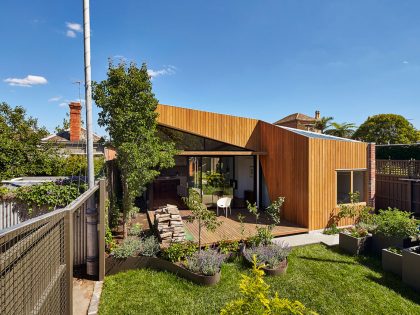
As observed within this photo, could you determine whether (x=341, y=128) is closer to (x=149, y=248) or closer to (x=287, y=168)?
(x=287, y=168)

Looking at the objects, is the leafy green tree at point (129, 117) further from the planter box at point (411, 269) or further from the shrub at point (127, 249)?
the planter box at point (411, 269)

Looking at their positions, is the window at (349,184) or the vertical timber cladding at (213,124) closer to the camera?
the window at (349,184)

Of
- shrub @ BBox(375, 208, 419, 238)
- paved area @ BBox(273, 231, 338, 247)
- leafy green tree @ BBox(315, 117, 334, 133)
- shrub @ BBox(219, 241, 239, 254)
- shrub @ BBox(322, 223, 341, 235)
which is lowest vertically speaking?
paved area @ BBox(273, 231, 338, 247)

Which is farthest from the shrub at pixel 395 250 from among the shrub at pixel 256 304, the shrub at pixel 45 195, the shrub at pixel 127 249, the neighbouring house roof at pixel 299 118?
the neighbouring house roof at pixel 299 118

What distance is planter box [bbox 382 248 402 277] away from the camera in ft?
21.9

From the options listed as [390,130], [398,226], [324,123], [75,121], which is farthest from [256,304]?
[390,130]

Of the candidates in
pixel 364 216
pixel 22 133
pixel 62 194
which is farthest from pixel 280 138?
pixel 22 133

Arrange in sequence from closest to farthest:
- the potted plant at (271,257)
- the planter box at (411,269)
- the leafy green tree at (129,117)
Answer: the planter box at (411,269), the potted plant at (271,257), the leafy green tree at (129,117)

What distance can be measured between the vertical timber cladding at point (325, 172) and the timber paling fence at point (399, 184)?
161 inches

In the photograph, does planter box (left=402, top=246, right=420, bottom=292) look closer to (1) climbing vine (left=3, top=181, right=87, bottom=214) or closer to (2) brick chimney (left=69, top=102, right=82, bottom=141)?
(1) climbing vine (left=3, top=181, right=87, bottom=214)

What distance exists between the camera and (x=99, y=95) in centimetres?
773

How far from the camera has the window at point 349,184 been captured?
409 inches

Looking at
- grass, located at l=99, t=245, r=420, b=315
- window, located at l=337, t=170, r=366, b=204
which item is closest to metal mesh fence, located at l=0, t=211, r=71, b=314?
grass, located at l=99, t=245, r=420, b=315

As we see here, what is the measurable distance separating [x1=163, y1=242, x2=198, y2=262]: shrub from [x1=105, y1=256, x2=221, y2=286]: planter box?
161 millimetres
